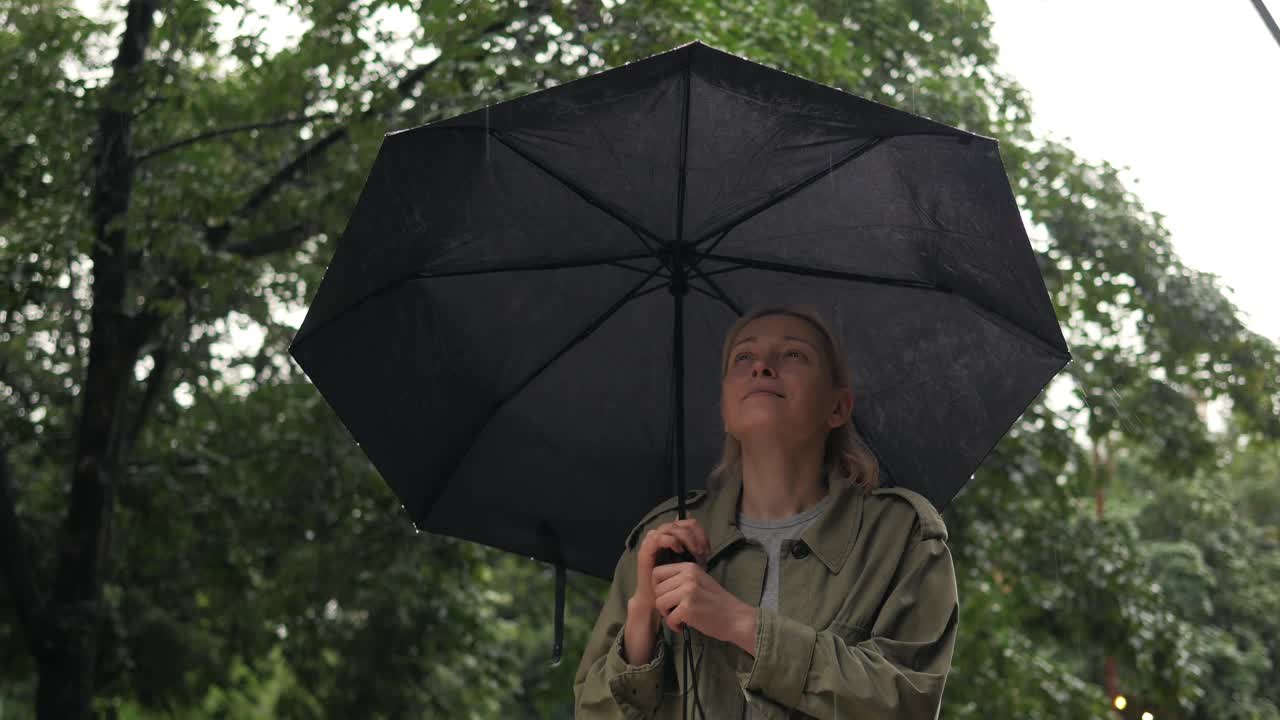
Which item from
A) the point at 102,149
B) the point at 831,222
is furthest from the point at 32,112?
the point at 831,222

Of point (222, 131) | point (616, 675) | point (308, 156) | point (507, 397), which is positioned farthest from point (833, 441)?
point (308, 156)

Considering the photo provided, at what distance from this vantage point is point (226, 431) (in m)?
11.2

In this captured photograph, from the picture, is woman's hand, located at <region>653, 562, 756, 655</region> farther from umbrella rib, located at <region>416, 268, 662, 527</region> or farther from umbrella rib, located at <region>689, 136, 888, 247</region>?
umbrella rib, located at <region>416, 268, 662, 527</region>

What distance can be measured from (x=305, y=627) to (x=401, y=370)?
8.19 metres

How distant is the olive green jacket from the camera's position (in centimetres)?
240

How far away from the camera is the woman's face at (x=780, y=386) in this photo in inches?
110

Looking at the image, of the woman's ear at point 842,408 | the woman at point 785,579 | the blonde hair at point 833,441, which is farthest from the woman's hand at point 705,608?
the woman's ear at point 842,408

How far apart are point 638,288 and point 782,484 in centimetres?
81

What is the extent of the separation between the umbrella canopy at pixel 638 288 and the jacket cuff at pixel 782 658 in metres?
0.48

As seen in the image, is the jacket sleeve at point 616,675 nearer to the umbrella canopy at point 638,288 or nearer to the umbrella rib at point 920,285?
the umbrella canopy at point 638,288

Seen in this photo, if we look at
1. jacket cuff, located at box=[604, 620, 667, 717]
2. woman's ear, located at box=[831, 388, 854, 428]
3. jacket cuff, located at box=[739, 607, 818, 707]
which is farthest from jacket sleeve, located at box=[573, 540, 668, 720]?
woman's ear, located at box=[831, 388, 854, 428]

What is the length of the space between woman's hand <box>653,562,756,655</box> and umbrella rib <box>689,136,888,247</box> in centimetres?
86

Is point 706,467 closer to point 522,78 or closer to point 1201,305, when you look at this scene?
point 522,78

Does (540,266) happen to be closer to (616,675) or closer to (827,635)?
(616,675)
